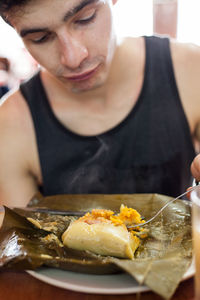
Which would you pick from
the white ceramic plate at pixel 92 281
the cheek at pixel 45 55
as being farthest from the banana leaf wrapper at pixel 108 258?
the cheek at pixel 45 55

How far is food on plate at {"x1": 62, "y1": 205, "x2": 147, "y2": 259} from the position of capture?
1.12 m

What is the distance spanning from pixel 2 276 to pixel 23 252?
0.37ft

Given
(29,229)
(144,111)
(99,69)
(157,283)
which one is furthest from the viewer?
(144,111)

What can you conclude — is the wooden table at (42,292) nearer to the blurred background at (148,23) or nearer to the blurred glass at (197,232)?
the blurred glass at (197,232)

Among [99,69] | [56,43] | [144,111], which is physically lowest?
[144,111]

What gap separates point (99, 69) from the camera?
1.67 m

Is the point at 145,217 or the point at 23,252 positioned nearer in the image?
the point at 23,252

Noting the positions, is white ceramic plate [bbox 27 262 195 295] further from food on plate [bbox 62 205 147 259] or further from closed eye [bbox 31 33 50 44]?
closed eye [bbox 31 33 50 44]

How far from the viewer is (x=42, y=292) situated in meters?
0.96

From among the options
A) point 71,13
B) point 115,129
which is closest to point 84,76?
point 71,13

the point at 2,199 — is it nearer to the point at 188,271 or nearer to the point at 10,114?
the point at 10,114

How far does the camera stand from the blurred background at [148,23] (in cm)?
367

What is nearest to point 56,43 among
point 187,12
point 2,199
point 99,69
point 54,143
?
point 99,69

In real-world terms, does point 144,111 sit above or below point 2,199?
above
